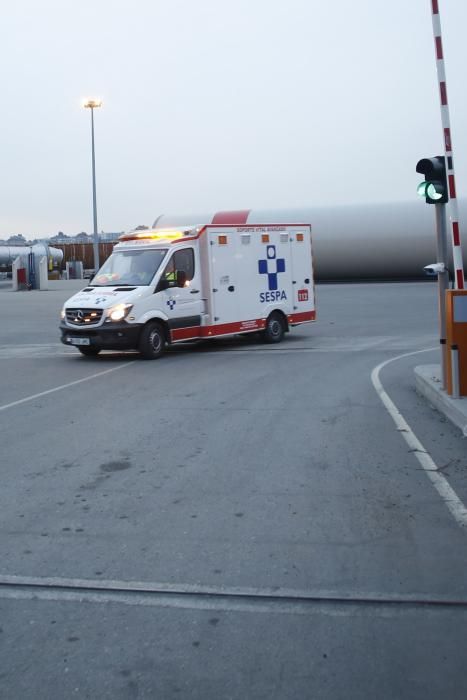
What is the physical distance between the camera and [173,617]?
4234mm

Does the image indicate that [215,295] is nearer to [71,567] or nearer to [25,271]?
[71,567]

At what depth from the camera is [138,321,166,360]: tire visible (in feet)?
52.4

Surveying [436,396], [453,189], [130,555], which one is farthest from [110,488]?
[453,189]

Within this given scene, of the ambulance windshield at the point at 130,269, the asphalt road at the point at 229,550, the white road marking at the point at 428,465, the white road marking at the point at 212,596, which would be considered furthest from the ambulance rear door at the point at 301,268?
the white road marking at the point at 212,596

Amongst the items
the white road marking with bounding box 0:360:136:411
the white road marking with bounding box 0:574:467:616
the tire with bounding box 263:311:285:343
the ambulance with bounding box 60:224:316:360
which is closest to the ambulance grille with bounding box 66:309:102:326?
the ambulance with bounding box 60:224:316:360

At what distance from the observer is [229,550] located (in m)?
5.21

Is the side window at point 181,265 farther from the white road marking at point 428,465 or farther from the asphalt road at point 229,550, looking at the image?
the white road marking at point 428,465

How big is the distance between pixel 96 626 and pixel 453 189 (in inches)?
315

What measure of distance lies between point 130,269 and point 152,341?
5.88 ft

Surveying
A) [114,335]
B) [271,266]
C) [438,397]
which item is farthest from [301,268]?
[438,397]

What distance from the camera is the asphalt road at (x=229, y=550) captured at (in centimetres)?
369

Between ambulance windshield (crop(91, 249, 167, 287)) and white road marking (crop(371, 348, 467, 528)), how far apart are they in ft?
21.4

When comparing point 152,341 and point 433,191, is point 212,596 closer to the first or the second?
point 433,191

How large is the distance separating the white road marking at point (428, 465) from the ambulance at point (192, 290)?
588cm
